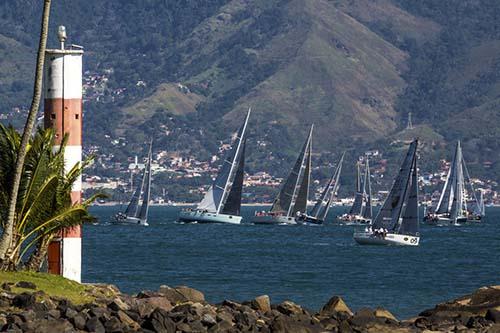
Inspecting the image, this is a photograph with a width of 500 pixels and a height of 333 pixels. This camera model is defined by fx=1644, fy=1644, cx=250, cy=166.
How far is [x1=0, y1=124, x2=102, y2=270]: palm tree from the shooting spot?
35844mm

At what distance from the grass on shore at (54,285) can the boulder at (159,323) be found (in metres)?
2.84

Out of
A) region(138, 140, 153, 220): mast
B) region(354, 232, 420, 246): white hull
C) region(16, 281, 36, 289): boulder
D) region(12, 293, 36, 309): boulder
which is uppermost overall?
region(138, 140, 153, 220): mast

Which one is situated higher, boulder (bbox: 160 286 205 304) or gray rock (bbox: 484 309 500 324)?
boulder (bbox: 160 286 205 304)

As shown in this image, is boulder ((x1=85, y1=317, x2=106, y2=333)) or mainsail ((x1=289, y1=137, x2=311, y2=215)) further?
mainsail ((x1=289, y1=137, x2=311, y2=215))

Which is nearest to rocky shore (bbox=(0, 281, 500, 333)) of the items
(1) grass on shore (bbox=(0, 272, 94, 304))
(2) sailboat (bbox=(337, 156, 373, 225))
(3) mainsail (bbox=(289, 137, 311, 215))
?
(1) grass on shore (bbox=(0, 272, 94, 304))

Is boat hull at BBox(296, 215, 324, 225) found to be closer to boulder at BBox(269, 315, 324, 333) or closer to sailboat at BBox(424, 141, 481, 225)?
sailboat at BBox(424, 141, 481, 225)

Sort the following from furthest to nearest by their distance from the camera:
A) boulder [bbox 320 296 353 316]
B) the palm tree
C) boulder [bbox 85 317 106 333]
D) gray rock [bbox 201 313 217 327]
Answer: boulder [bbox 320 296 353 316] → the palm tree → gray rock [bbox 201 313 217 327] → boulder [bbox 85 317 106 333]

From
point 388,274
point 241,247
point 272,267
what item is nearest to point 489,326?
point 388,274

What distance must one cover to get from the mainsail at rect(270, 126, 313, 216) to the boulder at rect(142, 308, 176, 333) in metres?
130

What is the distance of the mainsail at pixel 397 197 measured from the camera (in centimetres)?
11019

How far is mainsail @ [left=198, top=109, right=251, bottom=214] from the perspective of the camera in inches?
6309

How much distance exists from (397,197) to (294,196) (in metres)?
58.6

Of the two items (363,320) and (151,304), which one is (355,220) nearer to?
(363,320)

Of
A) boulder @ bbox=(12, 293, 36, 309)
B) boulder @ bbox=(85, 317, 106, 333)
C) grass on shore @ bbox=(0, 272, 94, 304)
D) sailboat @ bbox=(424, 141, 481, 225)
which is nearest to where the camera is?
boulder @ bbox=(85, 317, 106, 333)
